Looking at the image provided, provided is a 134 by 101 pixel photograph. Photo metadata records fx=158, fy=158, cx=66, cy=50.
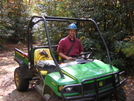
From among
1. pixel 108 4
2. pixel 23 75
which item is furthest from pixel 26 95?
pixel 108 4

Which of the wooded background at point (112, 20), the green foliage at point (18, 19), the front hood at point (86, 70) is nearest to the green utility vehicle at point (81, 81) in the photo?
the front hood at point (86, 70)

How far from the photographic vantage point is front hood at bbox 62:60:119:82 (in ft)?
8.43

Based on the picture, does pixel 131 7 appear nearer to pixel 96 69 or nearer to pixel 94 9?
pixel 94 9

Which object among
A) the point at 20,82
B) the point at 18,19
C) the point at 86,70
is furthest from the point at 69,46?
the point at 18,19

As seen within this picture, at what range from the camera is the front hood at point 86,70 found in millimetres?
2570

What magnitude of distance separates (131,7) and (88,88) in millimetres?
4031

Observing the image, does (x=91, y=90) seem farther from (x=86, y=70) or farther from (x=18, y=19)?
(x=18, y=19)

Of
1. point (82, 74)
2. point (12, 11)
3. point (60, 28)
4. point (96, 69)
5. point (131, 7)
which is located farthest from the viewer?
point (12, 11)

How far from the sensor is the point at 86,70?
2809 mm

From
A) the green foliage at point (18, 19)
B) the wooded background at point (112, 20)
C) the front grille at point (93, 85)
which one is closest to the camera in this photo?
the front grille at point (93, 85)

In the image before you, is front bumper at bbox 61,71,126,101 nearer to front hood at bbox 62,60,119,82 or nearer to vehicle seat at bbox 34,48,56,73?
front hood at bbox 62,60,119,82

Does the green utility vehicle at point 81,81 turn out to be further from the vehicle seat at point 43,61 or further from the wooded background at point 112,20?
the wooded background at point 112,20

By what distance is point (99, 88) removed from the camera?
2.66 metres

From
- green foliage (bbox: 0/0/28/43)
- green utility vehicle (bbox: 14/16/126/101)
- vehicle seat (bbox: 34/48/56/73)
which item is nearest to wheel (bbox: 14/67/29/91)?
vehicle seat (bbox: 34/48/56/73)
